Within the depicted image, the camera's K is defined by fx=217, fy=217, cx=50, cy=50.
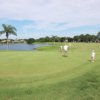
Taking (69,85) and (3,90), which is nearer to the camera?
(3,90)

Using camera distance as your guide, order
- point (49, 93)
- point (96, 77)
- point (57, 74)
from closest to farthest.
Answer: point (49, 93) → point (96, 77) → point (57, 74)

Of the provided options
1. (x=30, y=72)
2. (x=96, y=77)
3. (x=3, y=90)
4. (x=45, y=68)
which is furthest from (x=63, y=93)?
(x=45, y=68)

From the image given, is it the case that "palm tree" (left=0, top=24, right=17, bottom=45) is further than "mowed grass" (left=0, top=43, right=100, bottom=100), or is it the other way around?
"palm tree" (left=0, top=24, right=17, bottom=45)

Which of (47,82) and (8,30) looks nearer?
(47,82)

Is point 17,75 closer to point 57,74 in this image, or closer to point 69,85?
point 57,74

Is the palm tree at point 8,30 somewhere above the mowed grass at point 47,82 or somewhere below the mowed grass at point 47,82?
above

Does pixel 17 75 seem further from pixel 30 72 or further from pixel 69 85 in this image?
pixel 69 85

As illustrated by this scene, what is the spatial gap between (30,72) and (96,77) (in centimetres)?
476

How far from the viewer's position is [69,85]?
12.6 meters

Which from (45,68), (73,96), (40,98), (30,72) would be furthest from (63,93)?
(45,68)

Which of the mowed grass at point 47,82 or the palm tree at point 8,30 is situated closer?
the mowed grass at point 47,82

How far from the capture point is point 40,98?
34.2 feet

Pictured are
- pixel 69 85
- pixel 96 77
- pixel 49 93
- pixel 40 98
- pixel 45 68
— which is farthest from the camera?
pixel 45 68

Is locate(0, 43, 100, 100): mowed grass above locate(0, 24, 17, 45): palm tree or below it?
below
